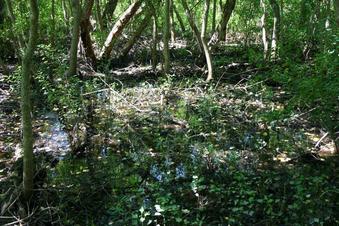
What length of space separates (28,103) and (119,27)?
28.1 ft

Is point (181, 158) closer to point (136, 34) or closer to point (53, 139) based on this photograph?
point (53, 139)

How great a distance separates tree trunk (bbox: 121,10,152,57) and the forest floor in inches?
Answer: 149

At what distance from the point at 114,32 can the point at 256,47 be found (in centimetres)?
511

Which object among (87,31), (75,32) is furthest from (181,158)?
(87,31)

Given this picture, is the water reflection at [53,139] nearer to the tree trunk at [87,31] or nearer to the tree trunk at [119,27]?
the tree trunk at [87,31]

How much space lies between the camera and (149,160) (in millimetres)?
6113

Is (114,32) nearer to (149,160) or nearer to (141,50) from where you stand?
(141,50)

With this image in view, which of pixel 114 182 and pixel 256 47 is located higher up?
pixel 256 47

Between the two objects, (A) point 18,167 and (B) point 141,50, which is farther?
(B) point 141,50

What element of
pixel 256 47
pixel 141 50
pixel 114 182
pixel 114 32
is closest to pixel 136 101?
pixel 114 182

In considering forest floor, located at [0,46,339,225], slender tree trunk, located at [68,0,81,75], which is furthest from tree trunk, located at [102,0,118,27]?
forest floor, located at [0,46,339,225]

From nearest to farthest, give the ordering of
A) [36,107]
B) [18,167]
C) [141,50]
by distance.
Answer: [18,167]
[36,107]
[141,50]

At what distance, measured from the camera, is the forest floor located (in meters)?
4.66

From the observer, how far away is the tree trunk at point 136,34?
12678 millimetres
